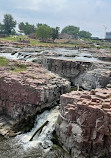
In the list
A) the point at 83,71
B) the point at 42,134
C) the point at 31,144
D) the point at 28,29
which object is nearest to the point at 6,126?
the point at 31,144

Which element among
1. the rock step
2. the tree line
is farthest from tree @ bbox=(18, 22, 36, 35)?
the rock step

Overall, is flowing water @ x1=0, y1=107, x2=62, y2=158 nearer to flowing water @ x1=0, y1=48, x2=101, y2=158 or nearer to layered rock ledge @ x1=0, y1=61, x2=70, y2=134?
flowing water @ x1=0, y1=48, x2=101, y2=158

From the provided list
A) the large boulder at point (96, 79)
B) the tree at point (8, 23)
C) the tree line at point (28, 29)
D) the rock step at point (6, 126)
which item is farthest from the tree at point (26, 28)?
the rock step at point (6, 126)

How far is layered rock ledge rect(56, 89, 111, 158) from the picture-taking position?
744 inches

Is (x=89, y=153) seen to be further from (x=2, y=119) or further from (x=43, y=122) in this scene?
(x=2, y=119)

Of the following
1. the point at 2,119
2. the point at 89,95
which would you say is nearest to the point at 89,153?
the point at 89,95

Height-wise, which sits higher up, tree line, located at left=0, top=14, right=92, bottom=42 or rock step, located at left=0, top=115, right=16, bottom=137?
tree line, located at left=0, top=14, right=92, bottom=42

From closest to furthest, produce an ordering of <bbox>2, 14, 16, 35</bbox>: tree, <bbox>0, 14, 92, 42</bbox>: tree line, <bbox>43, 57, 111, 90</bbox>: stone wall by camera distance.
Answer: <bbox>43, 57, 111, 90</bbox>: stone wall < <bbox>0, 14, 92, 42</bbox>: tree line < <bbox>2, 14, 16, 35</bbox>: tree

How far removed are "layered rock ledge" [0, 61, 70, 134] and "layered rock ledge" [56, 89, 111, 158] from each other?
5.87 meters

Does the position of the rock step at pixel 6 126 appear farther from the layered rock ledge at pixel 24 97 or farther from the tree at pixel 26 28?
the tree at pixel 26 28

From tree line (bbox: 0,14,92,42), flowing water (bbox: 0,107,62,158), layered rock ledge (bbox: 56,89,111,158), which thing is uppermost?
tree line (bbox: 0,14,92,42)

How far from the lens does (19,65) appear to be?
3494 cm

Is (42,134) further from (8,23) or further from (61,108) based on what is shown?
(8,23)

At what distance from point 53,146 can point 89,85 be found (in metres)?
14.4
